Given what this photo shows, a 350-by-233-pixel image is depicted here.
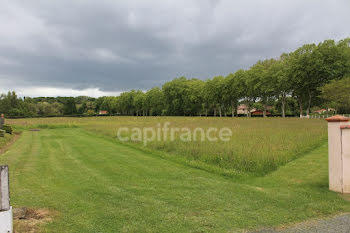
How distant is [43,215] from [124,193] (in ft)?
6.21

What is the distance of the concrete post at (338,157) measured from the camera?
600 cm

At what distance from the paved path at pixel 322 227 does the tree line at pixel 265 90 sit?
38.1m

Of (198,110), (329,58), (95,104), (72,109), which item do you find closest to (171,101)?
(198,110)

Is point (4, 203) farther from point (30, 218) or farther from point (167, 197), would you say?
point (167, 197)

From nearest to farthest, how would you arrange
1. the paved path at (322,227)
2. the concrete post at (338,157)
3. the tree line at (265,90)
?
the paved path at (322,227) < the concrete post at (338,157) < the tree line at (265,90)

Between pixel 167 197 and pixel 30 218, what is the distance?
9.16 ft

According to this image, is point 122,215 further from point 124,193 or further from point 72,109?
point 72,109

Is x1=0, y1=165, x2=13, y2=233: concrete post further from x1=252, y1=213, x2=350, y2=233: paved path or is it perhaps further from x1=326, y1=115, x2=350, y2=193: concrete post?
x1=326, y1=115, x2=350, y2=193: concrete post

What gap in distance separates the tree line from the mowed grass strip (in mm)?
36378

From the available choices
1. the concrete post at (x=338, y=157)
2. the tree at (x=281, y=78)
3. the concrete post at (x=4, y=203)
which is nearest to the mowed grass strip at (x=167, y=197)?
the concrete post at (x=338, y=157)

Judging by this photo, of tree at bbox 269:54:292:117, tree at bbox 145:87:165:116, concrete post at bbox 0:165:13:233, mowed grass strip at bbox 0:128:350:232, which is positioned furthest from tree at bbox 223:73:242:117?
concrete post at bbox 0:165:13:233

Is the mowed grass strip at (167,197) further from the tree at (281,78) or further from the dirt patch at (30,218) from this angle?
the tree at (281,78)

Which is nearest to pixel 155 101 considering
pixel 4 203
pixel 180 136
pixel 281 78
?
pixel 281 78

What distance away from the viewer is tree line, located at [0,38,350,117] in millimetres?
42750
